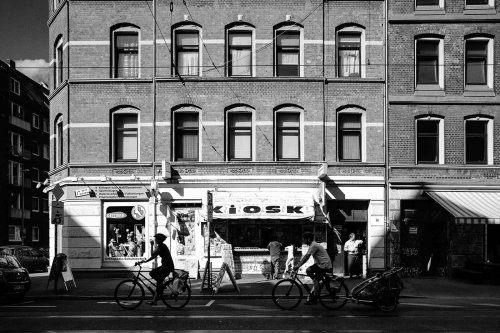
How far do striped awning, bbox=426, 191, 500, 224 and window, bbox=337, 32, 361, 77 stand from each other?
5.72 meters

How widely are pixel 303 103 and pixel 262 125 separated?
1841 mm

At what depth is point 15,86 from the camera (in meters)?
64.9

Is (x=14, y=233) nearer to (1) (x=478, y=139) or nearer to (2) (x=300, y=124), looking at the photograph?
(2) (x=300, y=124)

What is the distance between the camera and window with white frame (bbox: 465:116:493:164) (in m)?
25.1

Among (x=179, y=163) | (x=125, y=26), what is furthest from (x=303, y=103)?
(x=125, y=26)

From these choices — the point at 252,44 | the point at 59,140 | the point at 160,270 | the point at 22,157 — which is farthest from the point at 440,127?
the point at 22,157

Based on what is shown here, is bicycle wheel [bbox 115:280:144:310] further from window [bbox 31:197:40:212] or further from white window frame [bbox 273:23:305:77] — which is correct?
window [bbox 31:197:40:212]

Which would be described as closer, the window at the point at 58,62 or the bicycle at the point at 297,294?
the bicycle at the point at 297,294

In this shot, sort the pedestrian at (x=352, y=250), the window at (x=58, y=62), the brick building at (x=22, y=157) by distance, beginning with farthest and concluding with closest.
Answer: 1. the brick building at (x=22, y=157)
2. the window at (x=58, y=62)
3. the pedestrian at (x=352, y=250)

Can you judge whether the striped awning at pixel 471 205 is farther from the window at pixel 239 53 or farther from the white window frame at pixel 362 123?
the window at pixel 239 53

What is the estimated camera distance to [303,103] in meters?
25.0

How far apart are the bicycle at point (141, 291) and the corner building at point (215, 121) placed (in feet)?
30.4

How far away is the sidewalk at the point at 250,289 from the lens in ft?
61.0

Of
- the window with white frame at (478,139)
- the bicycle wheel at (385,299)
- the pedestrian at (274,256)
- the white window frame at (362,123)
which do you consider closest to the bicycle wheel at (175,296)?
the bicycle wheel at (385,299)
